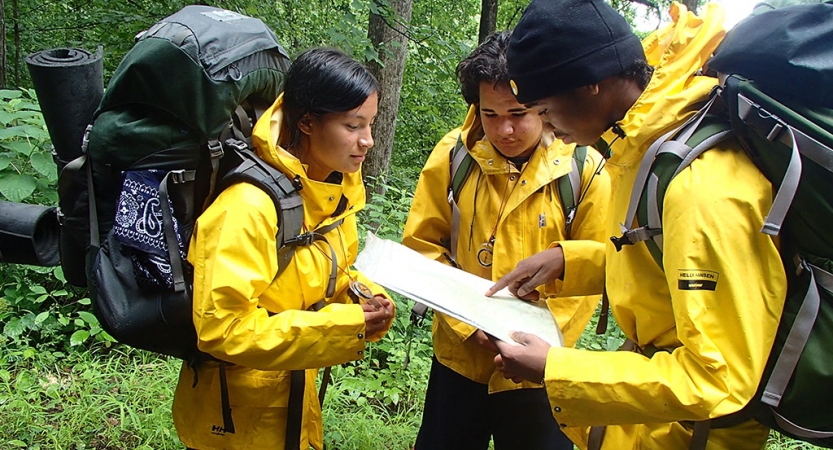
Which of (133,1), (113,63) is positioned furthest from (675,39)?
(133,1)

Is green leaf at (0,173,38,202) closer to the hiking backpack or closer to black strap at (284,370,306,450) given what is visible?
black strap at (284,370,306,450)

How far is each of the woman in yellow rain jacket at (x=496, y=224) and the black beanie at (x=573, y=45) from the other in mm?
618

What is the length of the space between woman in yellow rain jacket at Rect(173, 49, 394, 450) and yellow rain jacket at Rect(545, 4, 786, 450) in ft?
2.78

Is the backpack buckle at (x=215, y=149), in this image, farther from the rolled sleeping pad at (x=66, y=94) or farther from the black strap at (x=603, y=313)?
the black strap at (x=603, y=313)

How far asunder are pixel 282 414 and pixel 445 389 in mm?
765

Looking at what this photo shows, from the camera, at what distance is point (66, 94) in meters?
1.92

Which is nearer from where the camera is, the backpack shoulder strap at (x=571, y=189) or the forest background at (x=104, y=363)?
the backpack shoulder strap at (x=571, y=189)

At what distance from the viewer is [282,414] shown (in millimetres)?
2125

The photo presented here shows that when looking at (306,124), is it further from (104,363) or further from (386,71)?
(386,71)

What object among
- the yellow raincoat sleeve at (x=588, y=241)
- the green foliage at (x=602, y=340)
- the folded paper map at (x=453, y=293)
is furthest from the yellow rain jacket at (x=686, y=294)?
the green foliage at (x=602, y=340)

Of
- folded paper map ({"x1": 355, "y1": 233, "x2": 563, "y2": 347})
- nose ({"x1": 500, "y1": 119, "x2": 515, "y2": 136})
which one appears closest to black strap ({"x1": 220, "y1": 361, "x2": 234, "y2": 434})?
folded paper map ({"x1": 355, "y1": 233, "x2": 563, "y2": 347})

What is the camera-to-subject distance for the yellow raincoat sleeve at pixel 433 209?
2523mm

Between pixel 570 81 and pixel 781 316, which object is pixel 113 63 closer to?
pixel 570 81

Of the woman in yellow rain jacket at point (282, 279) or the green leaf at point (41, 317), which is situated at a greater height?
the woman in yellow rain jacket at point (282, 279)
